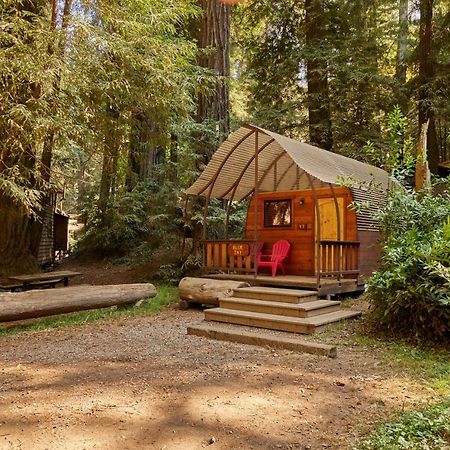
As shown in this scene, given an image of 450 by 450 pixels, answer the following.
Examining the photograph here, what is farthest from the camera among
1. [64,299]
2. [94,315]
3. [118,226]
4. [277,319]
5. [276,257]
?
[118,226]

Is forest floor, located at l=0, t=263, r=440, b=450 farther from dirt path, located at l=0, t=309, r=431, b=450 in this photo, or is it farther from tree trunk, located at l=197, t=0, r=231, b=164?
tree trunk, located at l=197, t=0, r=231, b=164

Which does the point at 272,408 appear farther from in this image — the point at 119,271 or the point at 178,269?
the point at 119,271

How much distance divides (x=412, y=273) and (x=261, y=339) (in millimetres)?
2191

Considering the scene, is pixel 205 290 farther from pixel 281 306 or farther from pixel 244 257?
pixel 281 306

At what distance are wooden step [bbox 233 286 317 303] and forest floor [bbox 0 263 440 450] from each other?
1.21 metres

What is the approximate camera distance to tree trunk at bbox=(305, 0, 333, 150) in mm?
12953

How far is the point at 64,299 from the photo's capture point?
21.9 ft

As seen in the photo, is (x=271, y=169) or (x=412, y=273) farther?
(x=271, y=169)

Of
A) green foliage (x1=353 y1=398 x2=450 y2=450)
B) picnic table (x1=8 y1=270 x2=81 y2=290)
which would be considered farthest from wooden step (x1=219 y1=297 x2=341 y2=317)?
picnic table (x1=8 y1=270 x2=81 y2=290)

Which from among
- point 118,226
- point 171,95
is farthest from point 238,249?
A: point 118,226

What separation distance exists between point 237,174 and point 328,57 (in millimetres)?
5526

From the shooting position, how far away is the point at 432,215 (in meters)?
5.86

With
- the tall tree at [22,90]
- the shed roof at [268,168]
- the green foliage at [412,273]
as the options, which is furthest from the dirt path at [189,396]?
the shed roof at [268,168]

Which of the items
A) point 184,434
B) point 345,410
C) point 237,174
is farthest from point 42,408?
point 237,174
